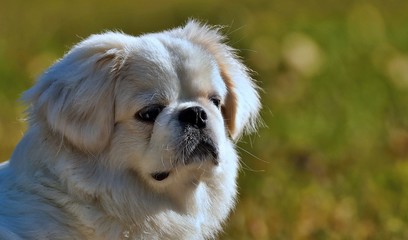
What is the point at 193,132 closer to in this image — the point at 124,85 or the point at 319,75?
the point at 124,85

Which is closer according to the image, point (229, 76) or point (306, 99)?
point (229, 76)

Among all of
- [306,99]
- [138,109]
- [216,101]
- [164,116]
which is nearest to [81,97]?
[138,109]

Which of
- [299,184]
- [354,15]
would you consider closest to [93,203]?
[299,184]

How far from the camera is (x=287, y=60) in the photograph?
10086mm

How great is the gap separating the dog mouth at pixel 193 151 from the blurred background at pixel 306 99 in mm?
949

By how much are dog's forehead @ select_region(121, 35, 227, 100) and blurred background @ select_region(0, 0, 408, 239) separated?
28.3 inches

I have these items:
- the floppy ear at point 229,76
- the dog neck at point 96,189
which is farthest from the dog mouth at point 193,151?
the floppy ear at point 229,76

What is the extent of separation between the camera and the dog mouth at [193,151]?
5250 millimetres

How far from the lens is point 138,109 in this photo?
5270 mm

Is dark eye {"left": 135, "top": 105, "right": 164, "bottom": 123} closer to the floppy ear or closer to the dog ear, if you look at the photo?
the dog ear

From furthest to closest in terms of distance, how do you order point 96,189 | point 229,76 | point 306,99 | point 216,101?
point 306,99 < point 229,76 < point 216,101 < point 96,189

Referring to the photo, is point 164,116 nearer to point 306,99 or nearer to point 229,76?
point 229,76

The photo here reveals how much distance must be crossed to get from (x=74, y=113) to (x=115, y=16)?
8450mm

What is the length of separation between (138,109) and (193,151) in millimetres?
349
